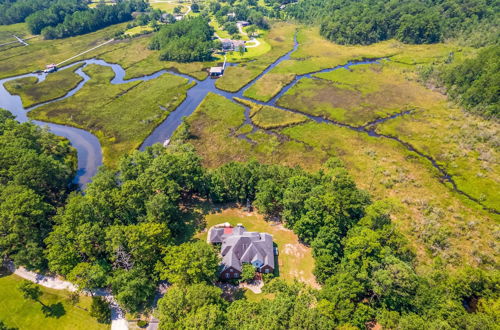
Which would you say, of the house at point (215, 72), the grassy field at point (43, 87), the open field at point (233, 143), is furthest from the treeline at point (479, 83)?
the grassy field at point (43, 87)

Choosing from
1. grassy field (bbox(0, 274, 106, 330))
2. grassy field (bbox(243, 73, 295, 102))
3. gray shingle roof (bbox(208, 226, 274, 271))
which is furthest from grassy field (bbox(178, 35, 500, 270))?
grassy field (bbox(0, 274, 106, 330))

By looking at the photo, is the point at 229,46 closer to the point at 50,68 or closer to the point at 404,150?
the point at 50,68

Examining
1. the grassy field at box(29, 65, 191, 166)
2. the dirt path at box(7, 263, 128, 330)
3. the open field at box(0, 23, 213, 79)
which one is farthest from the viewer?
the open field at box(0, 23, 213, 79)

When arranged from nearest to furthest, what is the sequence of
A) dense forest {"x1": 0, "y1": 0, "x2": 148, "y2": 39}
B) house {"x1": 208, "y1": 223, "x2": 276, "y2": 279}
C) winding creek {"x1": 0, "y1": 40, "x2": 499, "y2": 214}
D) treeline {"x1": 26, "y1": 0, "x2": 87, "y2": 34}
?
house {"x1": 208, "y1": 223, "x2": 276, "y2": 279}
winding creek {"x1": 0, "y1": 40, "x2": 499, "y2": 214}
dense forest {"x1": 0, "y1": 0, "x2": 148, "y2": 39}
treeline {"x1": 26, "y1": 0, "x2": 87, "y2": 34}

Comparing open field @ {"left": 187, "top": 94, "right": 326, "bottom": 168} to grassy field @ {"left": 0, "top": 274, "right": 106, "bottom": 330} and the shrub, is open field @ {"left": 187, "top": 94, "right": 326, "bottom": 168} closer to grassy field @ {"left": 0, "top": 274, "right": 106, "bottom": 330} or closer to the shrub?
the shrub

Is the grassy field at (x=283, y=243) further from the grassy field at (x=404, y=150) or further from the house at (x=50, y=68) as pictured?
the house at (x=50, y=68)

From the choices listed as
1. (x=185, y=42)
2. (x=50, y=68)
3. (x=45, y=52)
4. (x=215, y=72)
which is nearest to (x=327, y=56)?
(x=215, y=72)

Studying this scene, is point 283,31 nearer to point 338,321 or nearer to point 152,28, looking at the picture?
point 152,28
